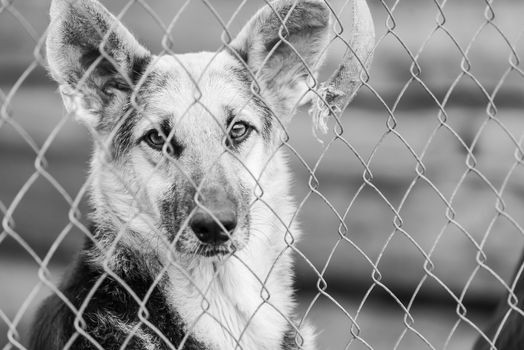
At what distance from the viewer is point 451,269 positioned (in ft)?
17.8

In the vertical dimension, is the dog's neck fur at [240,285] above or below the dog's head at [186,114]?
below

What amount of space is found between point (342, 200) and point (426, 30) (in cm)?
143

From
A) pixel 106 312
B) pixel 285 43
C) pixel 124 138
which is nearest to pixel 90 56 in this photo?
pixel 124 138

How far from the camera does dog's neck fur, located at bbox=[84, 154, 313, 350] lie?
3346 millimetres

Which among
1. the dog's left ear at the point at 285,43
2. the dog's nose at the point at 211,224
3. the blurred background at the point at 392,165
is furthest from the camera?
the blurred background at the point at 392,165

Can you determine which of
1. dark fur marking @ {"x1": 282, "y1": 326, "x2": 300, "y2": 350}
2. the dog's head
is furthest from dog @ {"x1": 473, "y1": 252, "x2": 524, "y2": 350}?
the dog's head

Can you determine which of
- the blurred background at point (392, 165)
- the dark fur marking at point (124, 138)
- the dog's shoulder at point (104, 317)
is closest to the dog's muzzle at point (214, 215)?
the dog's shoulder at point (104, 317)

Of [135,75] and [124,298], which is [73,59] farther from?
[124,298]

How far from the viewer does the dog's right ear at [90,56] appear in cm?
302

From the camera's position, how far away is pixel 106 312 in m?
3.09

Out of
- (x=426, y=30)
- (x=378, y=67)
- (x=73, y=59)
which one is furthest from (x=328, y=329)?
(x=73, y=59)

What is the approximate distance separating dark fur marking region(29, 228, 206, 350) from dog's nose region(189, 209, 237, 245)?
1.34ft

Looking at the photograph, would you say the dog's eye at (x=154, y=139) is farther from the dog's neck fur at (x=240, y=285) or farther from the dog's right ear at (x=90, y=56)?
the dog's neck fur at (x=240, y=285)

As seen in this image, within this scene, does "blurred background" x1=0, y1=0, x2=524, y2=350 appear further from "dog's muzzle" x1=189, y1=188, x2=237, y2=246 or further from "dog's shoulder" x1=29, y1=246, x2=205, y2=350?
"dog's muzzle" x1=189, y1=188, x2=237, y2=246
